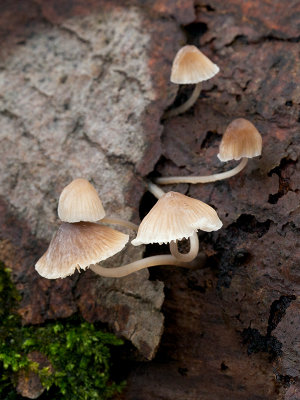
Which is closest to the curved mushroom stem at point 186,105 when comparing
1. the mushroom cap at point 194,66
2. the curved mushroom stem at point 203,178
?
the mushroom cap at point 194,66

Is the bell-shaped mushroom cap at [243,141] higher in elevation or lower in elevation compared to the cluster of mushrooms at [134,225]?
higher

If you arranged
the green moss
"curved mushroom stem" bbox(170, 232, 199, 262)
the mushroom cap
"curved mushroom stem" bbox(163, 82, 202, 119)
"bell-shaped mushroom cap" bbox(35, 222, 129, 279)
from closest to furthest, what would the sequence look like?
"bell-shaped mushroom cap" bbox(35, 222, 129, 279) → "curved mushroom stem" bbox(170, 232, 199, 262) → the green moss → the mushroom cap → "curved mushroom stem" bbox(163, 82, 202, 119)

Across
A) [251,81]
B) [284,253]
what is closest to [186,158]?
[251,81]

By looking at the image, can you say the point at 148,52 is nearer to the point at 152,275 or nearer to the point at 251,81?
the point at 251,81

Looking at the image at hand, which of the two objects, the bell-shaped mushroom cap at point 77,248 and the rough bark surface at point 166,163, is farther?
the rough bark surface at point 166,163

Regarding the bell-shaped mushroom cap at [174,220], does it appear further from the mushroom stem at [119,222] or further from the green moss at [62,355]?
the green moss at [62,355]

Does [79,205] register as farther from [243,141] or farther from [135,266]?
[243,141]

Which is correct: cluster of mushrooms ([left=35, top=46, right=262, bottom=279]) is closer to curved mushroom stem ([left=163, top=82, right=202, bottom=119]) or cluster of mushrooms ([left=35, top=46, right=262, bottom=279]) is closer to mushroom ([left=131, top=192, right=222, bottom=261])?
mushroom ([left=131, top=192, right=222, bottom=261])

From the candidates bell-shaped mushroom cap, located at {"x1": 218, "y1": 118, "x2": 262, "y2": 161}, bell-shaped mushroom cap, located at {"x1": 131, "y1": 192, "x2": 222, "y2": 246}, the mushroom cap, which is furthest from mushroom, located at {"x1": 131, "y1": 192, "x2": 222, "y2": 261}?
the mushroom cap
